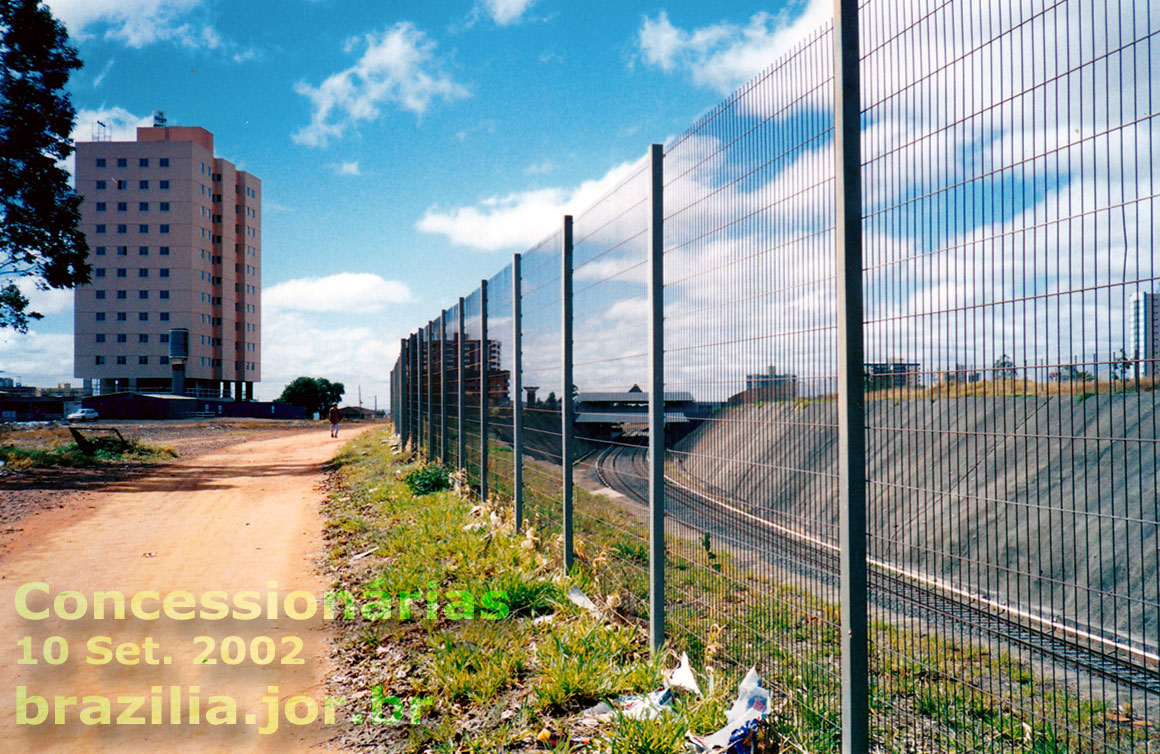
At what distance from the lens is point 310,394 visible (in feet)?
283

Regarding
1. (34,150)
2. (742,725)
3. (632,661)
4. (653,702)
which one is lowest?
(632,661)

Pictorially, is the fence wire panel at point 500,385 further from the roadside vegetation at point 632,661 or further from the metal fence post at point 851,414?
the metal fence post at point 851,414

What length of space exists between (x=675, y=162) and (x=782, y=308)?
1.41 m

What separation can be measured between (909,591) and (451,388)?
29.3ft

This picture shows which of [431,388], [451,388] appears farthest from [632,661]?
[431,388]

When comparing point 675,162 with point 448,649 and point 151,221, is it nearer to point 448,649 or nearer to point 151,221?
point 448,649

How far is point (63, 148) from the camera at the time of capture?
68.2 ft

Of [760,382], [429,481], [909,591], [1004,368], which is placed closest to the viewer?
[1004,368]

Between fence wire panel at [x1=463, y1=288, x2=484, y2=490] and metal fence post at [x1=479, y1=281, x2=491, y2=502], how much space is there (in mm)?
107

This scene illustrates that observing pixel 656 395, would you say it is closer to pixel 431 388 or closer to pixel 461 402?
pixel 461 402

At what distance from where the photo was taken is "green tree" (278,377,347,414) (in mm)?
85438

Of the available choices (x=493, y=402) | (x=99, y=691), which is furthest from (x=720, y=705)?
(x=493, y=402)

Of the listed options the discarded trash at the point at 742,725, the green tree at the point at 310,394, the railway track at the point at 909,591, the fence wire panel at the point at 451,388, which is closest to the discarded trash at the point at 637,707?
the discarded trash at the point at 742,725

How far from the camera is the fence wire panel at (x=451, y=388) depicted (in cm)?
1120
